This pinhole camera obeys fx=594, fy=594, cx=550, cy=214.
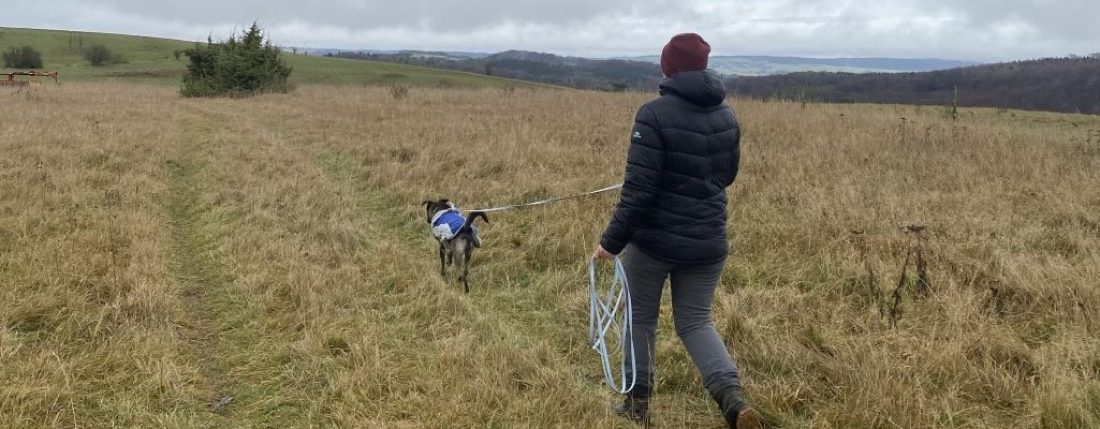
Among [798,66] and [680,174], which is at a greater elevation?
[798,66]

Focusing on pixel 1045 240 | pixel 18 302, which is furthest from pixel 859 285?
pixel 18 302

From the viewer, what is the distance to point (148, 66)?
46656 millimetres

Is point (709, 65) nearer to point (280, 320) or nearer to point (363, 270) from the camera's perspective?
point (280, 320)

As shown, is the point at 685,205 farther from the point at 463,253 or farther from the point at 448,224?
the point at 448,224

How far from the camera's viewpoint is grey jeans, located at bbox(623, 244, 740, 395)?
→ 2818 millimetres

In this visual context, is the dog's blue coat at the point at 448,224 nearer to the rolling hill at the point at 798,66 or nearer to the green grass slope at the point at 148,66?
the rolling hill at the point at 798,66

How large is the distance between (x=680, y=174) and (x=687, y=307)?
680 mm

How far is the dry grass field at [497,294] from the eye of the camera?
313 centimetres

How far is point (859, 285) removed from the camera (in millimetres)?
4516

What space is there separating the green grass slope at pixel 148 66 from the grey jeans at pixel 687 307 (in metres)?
36.2

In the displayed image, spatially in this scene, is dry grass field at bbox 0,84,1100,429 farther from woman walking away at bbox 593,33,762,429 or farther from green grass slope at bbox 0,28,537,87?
green grass slope at bbox 0,28,537,87

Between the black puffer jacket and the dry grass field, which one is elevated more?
the black puffer jacket

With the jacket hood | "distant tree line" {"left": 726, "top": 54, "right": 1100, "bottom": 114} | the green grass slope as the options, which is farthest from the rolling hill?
the green grass slope

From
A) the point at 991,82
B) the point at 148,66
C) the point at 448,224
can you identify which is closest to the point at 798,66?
the point at 991,82
